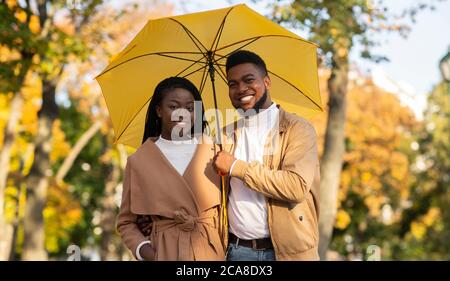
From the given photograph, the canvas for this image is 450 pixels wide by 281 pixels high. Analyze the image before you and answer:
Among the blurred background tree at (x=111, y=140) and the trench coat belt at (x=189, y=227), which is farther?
the blurred background tree at (x=111, y=140)

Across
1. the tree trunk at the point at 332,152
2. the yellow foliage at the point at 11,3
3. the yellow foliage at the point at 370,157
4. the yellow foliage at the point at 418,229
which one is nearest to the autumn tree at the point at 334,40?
the tree trunk at the point at 332,152

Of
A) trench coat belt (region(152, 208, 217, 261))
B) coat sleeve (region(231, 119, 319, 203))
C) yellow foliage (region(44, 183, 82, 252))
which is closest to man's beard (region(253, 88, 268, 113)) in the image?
coat sleeve (region(231, 119, 319, 203))

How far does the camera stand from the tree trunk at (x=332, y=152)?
15406mm

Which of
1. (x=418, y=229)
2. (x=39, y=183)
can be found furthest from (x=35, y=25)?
(x=418, y=229)

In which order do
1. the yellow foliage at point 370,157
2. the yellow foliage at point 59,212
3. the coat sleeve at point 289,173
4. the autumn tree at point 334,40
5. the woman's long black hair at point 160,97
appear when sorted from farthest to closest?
the yellow foliage at point 370,157
the yellow foliage at point 59,212
the autumn tree at point 334,40
the woman's long black hair at point 160,97
the coat sleeve at point 289,173

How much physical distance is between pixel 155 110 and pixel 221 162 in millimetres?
695

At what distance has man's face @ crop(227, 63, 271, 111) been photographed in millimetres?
5129

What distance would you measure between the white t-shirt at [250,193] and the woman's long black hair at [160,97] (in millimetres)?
300

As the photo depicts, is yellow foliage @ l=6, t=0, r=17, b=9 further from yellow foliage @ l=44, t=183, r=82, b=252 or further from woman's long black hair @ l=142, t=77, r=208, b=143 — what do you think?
yellow foliage @ l=44, t=183, r=82, b=252

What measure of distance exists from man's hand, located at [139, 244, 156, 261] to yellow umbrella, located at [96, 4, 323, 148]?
1.14 metres

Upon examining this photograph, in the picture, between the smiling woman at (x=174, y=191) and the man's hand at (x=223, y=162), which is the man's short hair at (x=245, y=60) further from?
the man's hand at (x=223, y=162)
